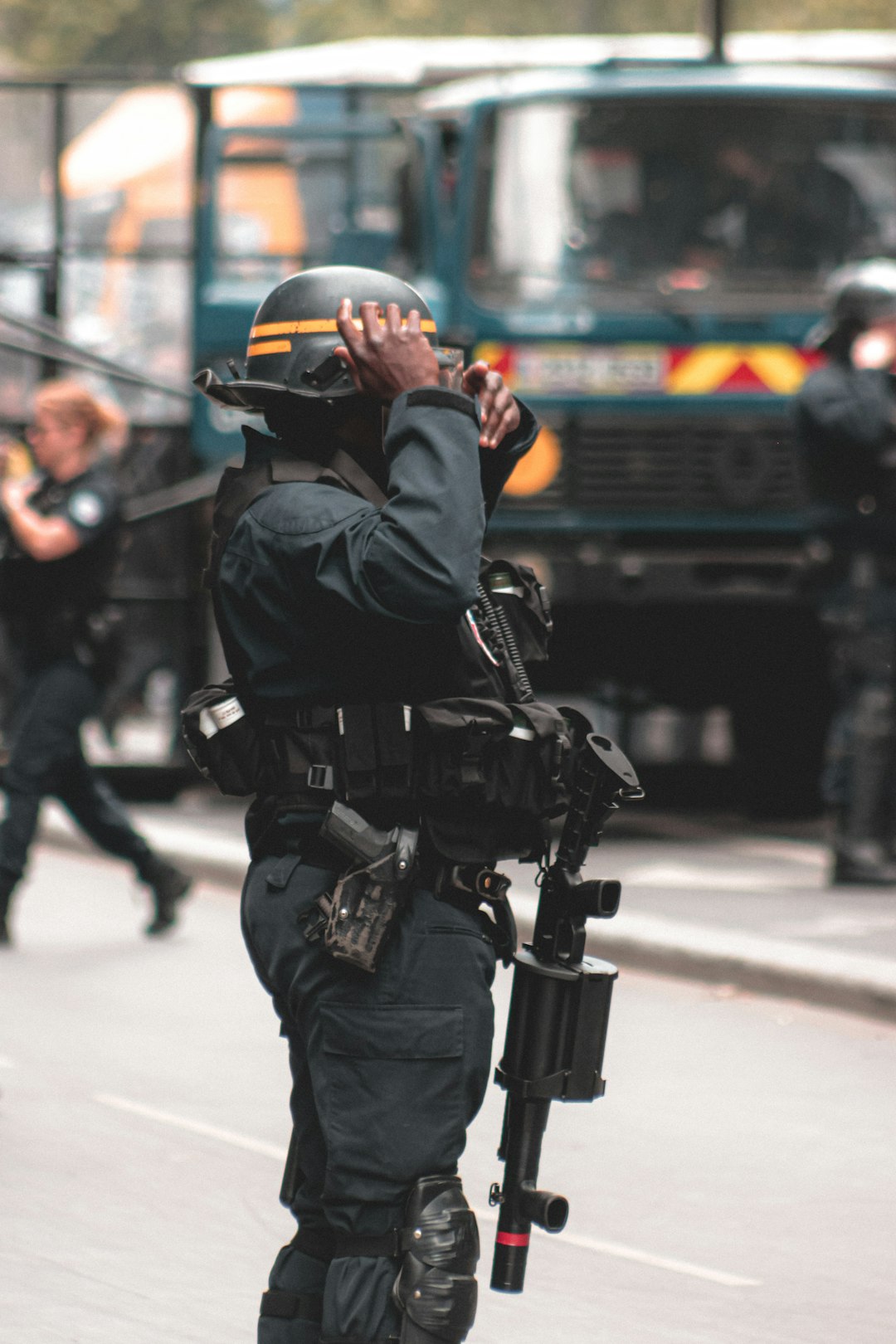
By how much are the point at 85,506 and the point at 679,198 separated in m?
3.54

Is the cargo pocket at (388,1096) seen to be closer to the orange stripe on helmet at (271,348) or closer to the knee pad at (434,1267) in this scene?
the knee pad at (434,1267)

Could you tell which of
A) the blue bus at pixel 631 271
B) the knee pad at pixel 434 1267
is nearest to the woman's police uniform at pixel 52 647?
the blue bus at pixel 631 271

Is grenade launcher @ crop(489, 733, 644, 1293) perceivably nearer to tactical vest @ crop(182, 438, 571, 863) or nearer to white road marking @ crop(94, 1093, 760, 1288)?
tactical vest @ crop(182, 438, 571, 863)

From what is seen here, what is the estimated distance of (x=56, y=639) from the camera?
848 cm

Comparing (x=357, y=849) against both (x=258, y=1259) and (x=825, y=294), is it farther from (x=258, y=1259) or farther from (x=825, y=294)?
(x=825, y=294)

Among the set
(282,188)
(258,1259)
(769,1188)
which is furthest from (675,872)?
(258,1259)

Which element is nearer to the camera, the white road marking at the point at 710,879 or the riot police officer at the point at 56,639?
the riot police officer at the point at 56,639

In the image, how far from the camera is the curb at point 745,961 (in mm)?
7469

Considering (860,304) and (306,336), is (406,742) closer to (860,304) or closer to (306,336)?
(306,336)

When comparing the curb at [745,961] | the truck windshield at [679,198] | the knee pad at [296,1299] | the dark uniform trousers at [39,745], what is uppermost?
the truck windshield at [679,198]

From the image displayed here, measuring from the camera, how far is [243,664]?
3.68m

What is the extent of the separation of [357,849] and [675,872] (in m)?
6.63

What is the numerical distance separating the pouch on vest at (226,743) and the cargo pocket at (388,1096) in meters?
0.37

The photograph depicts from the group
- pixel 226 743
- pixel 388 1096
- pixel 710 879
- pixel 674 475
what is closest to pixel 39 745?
pixel 710 879
